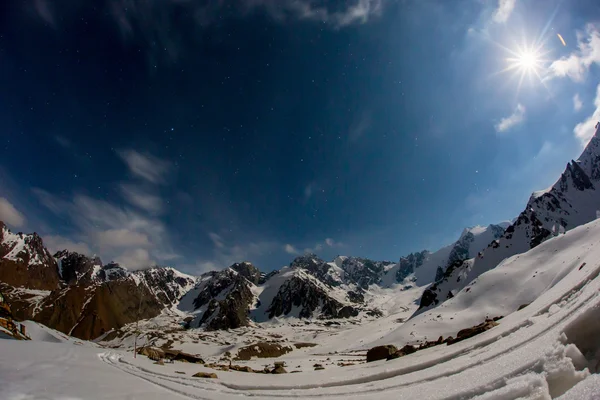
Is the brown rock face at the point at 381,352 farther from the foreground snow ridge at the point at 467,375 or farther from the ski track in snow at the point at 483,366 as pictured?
the ski track in snow at the point at 483,366

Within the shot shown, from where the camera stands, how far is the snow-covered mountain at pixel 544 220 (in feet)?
288

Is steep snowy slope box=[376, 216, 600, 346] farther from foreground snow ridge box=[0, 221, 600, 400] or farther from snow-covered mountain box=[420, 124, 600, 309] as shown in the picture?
foreground snow ridge box=[0, 221, 600, 400]

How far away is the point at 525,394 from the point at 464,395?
1436mm

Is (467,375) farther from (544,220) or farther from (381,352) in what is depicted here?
(544,220)

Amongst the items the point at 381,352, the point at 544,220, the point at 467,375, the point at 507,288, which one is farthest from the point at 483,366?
the point at 544,220

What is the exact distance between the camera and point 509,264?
178 ft

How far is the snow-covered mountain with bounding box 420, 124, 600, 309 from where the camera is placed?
87688 mm

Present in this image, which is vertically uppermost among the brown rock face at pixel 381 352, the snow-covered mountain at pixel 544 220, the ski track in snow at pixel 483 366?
the snow-covered mountain at pixel 544 220

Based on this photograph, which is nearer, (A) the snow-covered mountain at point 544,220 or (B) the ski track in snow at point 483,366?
(B) the ski track in snow at point 483,366

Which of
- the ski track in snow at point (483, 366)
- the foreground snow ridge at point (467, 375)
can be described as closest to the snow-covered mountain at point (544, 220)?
the ski track in snow at point (483, 366)

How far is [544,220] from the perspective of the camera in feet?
367

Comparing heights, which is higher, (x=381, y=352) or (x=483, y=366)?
(x=483, y=366)

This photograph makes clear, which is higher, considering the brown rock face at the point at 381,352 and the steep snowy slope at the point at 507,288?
the steep snowy slope at the point at 507,288

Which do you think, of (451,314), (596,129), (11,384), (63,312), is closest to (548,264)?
(451,314)
